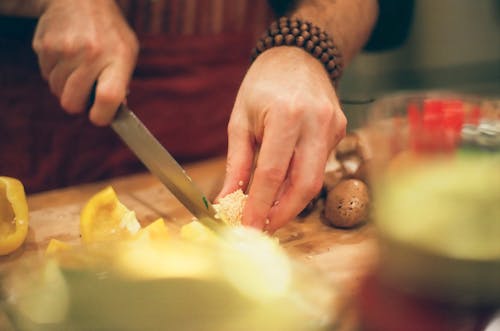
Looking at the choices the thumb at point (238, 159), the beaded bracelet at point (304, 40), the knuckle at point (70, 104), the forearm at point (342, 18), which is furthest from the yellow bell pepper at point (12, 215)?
the forearm at point (342, 18)

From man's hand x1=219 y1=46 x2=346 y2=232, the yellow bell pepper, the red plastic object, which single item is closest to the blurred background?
man's hand x1=219 y1=46 x2=346 y2=232

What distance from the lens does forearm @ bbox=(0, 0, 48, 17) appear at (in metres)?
1.13

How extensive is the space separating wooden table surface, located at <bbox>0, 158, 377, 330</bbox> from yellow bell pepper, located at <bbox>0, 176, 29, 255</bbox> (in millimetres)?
28

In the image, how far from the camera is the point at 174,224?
1067 mm

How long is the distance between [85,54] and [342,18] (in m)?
0.50

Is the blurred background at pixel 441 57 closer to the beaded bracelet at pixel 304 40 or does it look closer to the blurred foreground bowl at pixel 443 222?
the beaded bracelet at pixel 304 40

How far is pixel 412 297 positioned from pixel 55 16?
2.78ft

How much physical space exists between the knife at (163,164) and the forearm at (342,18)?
0.41m

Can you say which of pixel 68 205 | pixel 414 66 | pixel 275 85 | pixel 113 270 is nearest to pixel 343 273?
pixel 275 85

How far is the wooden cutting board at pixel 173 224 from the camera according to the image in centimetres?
93

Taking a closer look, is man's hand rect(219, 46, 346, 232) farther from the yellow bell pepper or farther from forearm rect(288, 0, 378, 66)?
the yellow bell pepper

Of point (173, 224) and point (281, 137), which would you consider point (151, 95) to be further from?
point (281, 137)

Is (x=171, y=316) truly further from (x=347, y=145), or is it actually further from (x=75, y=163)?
(x=75, y=163)

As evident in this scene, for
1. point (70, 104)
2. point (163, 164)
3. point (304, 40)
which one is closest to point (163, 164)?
point (163, 164)
